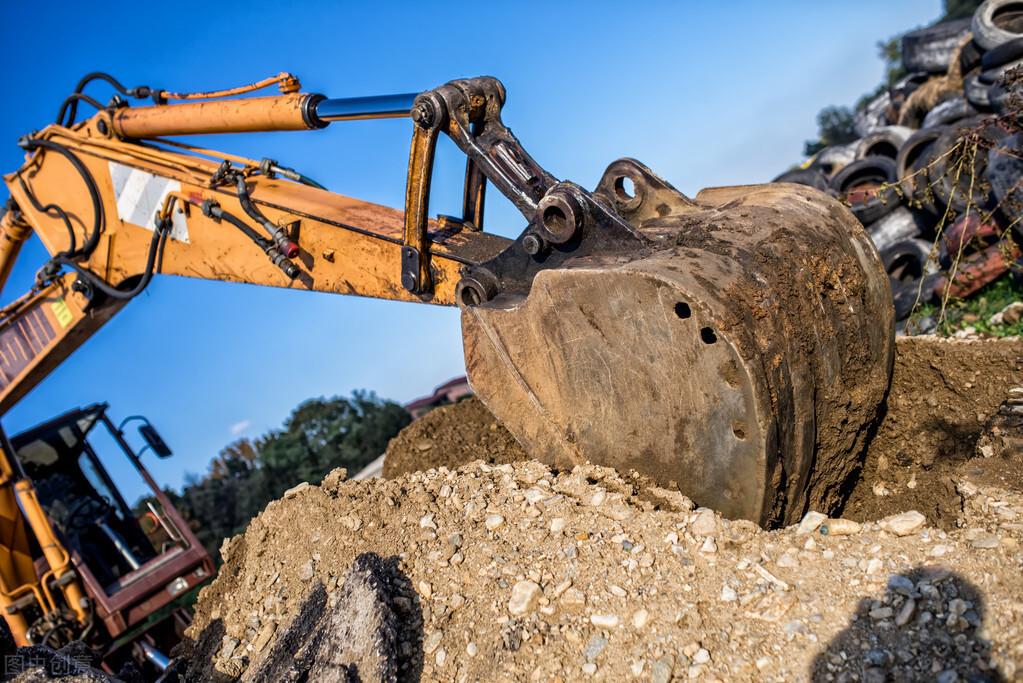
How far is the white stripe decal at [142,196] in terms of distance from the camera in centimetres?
460

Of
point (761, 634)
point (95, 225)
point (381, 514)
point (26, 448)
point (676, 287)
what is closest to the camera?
point (761, 634)

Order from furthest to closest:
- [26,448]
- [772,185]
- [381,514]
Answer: [26,448] < [772,185] < [381,514]

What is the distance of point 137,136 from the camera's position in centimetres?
503

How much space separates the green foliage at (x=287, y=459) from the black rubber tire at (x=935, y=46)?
25.2ft

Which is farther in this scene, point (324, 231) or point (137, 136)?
point (137, 136)

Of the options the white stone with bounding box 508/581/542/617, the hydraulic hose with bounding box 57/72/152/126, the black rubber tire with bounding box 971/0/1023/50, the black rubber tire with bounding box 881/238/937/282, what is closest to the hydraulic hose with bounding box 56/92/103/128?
the hydraulic hose with bounding box 57/72/152/126

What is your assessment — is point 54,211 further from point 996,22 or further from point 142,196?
point 996,22

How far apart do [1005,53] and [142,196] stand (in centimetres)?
739

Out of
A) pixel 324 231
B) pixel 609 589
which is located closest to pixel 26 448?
pixel 324 231

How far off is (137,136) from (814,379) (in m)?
3.89

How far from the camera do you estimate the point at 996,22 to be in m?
9.09

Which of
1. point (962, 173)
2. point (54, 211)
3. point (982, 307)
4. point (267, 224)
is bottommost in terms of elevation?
point (982, 307)

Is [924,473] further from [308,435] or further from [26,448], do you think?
[308,435]

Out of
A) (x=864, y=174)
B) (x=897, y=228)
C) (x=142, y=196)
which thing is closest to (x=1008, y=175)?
(x=897, y=228)
